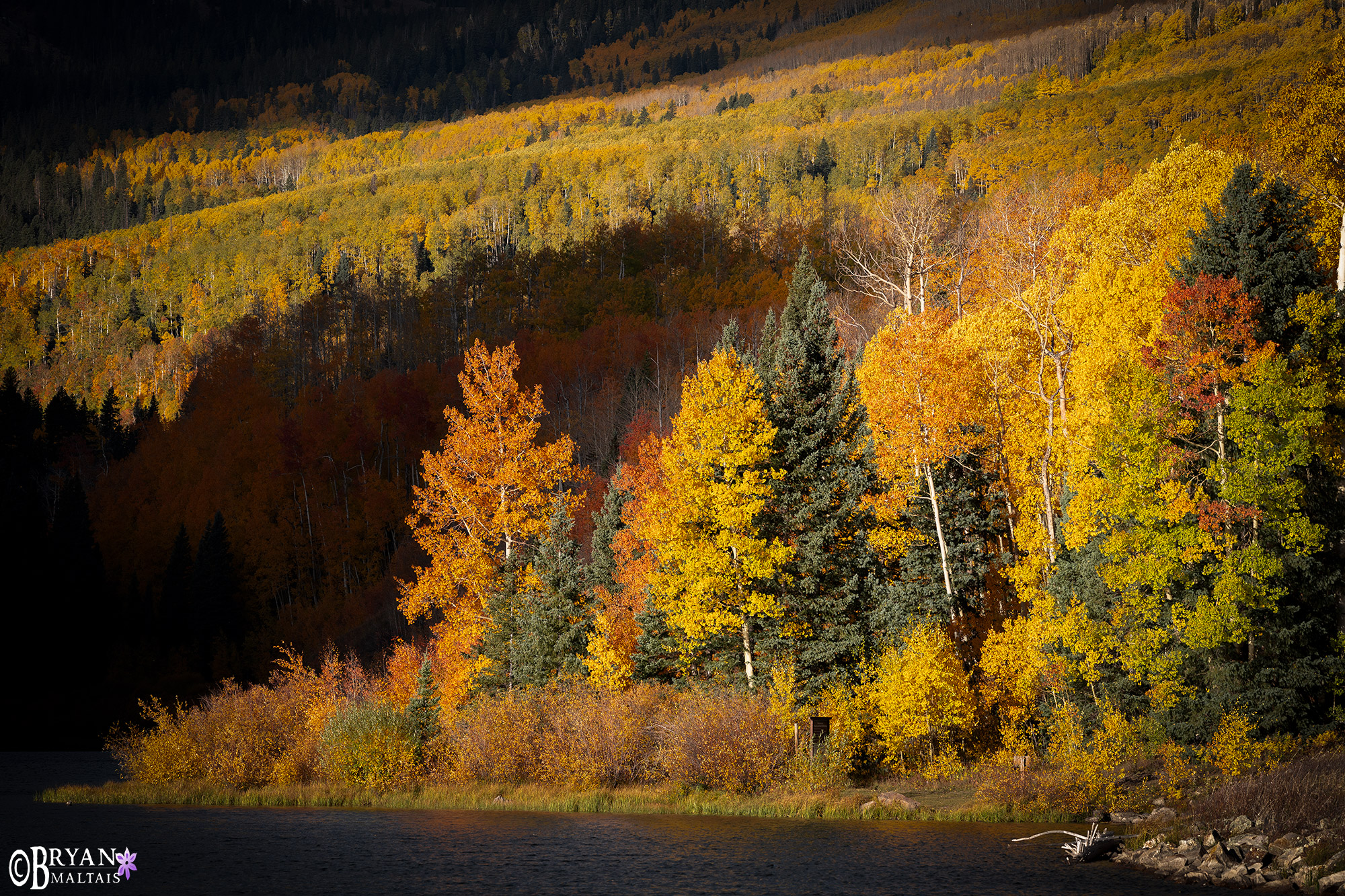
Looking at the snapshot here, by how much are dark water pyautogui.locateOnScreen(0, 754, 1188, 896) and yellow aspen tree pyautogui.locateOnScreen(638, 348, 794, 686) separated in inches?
282

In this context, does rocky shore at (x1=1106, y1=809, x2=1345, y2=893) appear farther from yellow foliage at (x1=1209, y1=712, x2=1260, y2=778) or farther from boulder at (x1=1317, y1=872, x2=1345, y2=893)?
yellow foliage at (x1=1209, y1=712, x2=1260, y2=778)

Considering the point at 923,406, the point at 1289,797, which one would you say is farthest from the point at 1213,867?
the point at 923,406

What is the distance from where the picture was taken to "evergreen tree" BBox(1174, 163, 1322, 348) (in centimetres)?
2822

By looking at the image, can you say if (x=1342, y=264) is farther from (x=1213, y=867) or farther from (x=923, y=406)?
(x=1213, y=867)

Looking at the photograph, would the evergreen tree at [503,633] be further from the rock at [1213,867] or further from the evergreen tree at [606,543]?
the rock at [1213,867]

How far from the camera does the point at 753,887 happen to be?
2033 centimetres

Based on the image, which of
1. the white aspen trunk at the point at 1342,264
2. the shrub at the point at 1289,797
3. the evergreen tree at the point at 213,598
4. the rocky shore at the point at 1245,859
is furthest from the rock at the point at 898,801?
the evergreen tree at the point at 213,598

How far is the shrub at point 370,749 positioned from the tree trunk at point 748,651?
12.7 meters

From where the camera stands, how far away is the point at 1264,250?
1126 inches

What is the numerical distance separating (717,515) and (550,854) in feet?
43.5

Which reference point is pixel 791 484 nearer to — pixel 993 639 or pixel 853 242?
pixel 993 639

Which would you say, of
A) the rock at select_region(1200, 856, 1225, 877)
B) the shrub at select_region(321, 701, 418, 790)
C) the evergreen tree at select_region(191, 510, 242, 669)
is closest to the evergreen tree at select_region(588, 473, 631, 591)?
the shrub at select_region(321, 701, 418, 790)

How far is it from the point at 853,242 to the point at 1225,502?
7635 centimetres

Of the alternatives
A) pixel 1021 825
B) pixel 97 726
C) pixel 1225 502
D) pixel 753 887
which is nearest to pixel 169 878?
pixel 753 887
